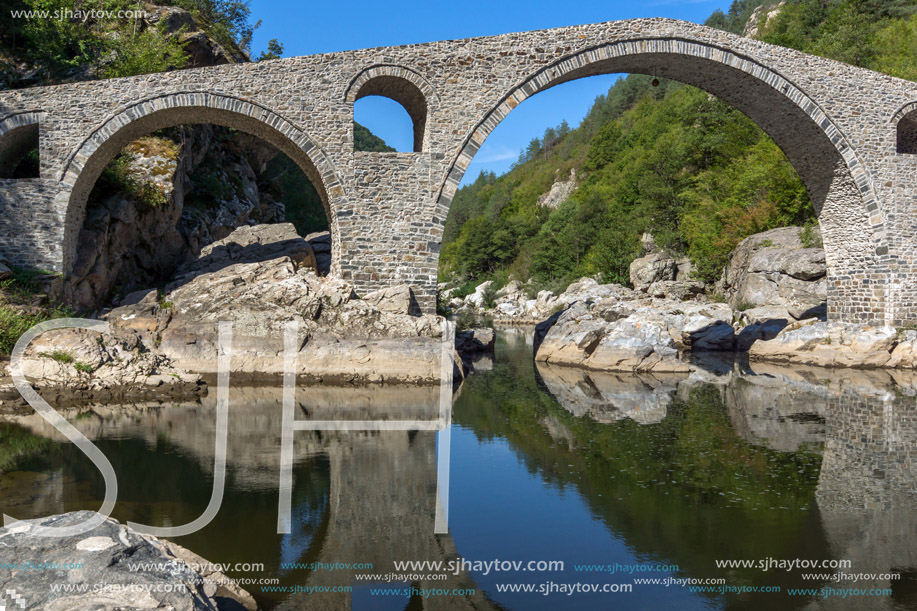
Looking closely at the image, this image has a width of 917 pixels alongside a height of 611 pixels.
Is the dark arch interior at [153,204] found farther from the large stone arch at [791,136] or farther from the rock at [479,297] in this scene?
the rock at [479,297]

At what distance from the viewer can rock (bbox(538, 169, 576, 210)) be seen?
53812 mm

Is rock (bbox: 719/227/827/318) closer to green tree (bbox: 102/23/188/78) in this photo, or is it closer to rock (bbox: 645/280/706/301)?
rock (bbox: 645/280/706/301)

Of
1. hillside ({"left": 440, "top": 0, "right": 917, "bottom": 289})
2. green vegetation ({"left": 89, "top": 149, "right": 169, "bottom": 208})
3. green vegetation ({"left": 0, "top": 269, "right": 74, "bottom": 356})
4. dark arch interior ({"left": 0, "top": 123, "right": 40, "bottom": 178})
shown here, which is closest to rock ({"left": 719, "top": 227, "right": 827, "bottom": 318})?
hillside ({"left": 440, "top": 0, "right": 917, "bottom": 289})

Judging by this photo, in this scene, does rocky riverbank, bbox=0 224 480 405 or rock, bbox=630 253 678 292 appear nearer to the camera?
rocky riverbank, bbox=0 224 480 405

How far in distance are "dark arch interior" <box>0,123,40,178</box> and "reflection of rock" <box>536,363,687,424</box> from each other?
399 inches

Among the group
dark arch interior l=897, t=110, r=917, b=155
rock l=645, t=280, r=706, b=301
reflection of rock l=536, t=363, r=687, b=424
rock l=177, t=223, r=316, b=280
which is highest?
dark arch interior l=897, t=110, r=917, b=155

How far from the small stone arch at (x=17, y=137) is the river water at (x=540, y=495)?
19.2ft

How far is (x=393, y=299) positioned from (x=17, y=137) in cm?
719

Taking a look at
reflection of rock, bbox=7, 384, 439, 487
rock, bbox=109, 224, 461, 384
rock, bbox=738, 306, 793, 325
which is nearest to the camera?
reflection of rock, bbox=7, 384, 439, 487

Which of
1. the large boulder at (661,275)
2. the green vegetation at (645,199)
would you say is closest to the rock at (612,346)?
the large boulder at (661,275)

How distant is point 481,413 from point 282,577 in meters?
5.31

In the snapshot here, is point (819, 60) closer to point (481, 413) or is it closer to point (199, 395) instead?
point (481, 413)

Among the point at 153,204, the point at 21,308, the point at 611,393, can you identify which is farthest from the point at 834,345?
the point at 21,308

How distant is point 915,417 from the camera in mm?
8445
